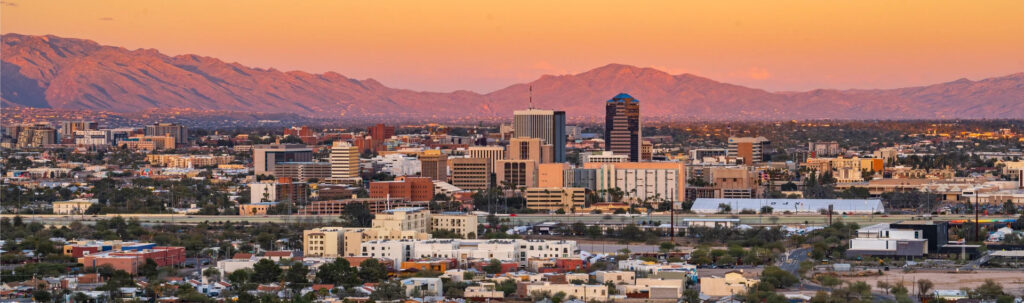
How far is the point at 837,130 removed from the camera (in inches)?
5330

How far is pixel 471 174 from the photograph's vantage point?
7200 cm

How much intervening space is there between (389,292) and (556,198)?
97.4 feet

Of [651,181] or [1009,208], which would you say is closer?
[1009,208]

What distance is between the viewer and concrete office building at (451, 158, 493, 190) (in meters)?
71.6

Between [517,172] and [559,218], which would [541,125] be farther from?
[559,218]

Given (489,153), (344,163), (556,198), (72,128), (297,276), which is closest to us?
(297,276)

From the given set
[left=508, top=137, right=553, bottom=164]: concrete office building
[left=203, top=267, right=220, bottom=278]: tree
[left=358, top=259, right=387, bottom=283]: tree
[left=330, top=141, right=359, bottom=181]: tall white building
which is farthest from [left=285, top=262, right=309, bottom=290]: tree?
[left=508, top=137, right=553, bottom=164]: concrete office building

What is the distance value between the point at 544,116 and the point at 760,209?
33422 mm

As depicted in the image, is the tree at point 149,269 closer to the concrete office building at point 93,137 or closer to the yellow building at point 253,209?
the yellow building at point 253,209

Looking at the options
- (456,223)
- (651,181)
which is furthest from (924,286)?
(651,181)

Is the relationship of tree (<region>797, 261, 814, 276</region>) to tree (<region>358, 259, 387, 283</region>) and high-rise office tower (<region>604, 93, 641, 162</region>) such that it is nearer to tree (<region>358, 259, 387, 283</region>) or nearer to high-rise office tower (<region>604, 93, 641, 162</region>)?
tree (<region>358, 259, 387, 283</region>)

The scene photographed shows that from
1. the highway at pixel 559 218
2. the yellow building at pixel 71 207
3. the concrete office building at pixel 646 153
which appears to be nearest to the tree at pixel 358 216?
the highway at pixel 559 218

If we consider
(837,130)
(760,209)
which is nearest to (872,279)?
(760,209)

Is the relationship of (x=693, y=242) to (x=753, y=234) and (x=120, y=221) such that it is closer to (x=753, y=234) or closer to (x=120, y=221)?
(x=753, y=234)
